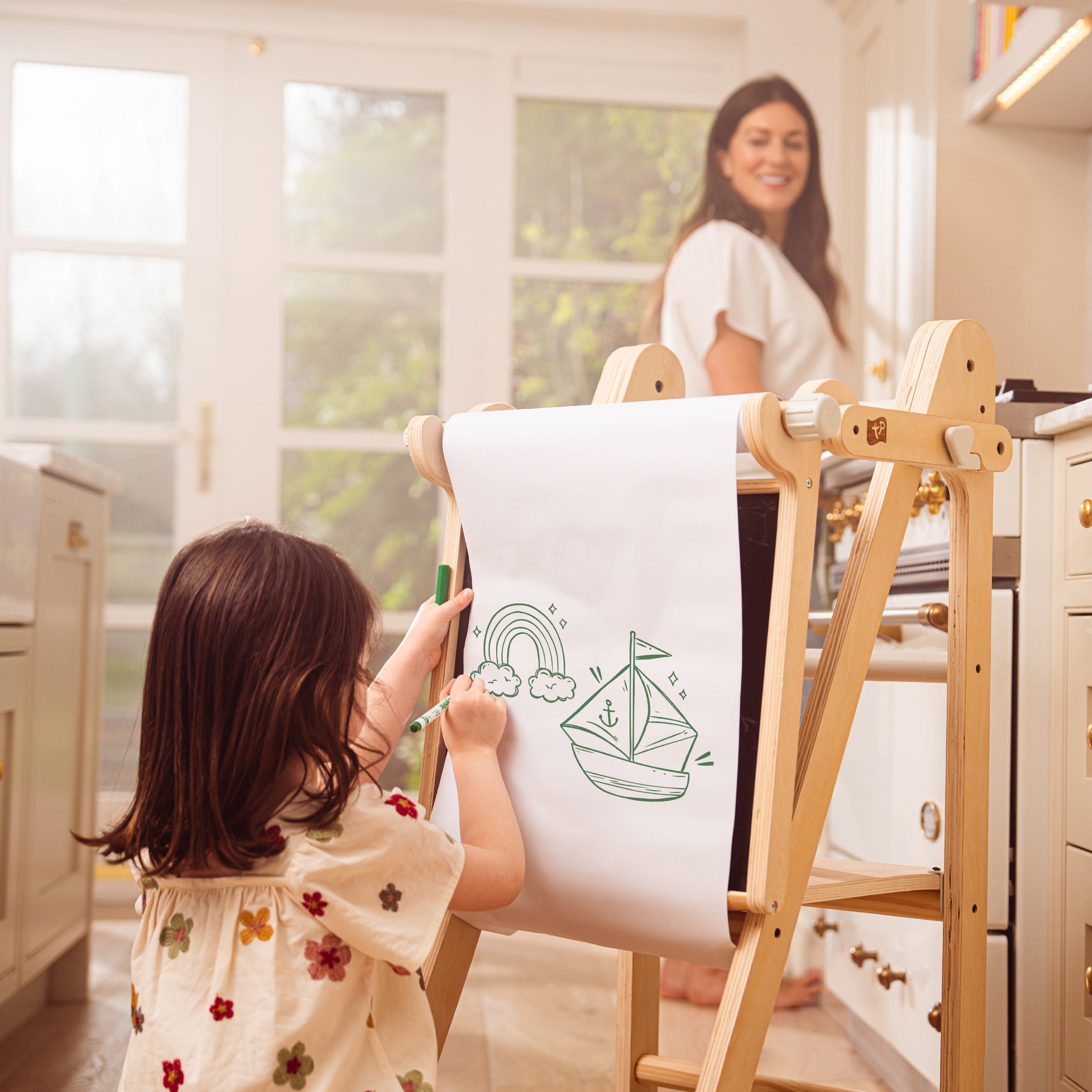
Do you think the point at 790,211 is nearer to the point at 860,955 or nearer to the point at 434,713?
the point at 860,955

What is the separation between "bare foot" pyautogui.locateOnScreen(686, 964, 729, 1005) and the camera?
5.94 feet

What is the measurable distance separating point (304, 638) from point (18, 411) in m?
2.05

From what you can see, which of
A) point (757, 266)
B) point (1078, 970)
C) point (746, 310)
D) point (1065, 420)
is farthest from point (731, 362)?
point (1078, 970)

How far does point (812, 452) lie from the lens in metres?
0.85

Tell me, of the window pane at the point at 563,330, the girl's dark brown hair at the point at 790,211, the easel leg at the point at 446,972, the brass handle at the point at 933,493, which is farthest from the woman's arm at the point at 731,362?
the easel leg at the point at 446,972

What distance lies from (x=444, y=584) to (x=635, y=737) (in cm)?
25

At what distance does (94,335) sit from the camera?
260 centimetres

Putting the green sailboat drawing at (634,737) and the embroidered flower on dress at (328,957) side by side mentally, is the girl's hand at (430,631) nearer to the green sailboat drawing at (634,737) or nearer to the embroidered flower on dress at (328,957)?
the green sailboat drawing at (634,737)

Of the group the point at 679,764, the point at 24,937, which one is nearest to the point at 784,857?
the point at 679,764

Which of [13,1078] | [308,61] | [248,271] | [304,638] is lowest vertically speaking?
[13,1078]

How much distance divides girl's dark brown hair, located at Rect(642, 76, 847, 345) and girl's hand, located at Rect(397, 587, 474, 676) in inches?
62.0

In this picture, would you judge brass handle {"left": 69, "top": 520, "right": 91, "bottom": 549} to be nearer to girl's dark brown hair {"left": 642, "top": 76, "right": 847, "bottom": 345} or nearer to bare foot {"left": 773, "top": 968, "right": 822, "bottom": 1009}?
girl's dark brown hair {"left": 642, "top": 76, "right": 847, "bottom": 345}

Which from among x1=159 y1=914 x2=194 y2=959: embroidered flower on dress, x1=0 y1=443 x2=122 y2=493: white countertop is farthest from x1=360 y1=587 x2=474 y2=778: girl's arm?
x1=0 y1=443 x2=122 y2=493: white countertop

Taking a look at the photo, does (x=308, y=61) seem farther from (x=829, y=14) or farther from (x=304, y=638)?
(x=304, y=638)
